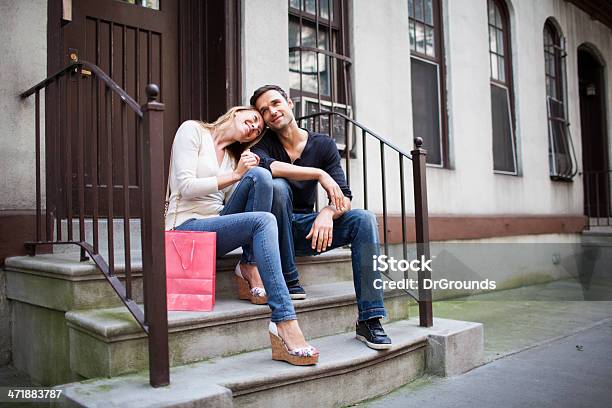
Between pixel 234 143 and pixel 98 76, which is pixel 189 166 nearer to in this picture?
pixel 234 143

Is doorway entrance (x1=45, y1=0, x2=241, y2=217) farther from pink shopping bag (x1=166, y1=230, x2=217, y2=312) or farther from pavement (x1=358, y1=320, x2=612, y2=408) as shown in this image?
pavement (x1=358, y1=320, x2=612, y2=408)

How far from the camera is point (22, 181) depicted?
9.96ft

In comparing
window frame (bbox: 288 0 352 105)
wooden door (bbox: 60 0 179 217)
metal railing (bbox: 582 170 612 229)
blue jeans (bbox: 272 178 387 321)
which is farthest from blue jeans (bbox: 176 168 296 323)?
metal railing (bbox: 582 170 612 229)

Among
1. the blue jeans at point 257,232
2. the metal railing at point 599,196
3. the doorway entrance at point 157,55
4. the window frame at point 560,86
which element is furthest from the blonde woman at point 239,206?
the metal railing at point 599,196

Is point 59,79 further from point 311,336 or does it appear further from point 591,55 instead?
point 591,55

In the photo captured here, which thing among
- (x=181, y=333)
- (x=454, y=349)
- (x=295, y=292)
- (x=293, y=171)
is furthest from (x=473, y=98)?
(x=181, y=333)

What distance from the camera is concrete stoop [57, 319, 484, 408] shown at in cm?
190

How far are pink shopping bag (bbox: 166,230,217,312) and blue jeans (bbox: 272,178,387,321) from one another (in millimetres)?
428

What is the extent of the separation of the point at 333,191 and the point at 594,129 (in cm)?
876

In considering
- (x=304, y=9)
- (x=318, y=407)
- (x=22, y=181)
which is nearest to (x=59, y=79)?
(x=22, y=181)

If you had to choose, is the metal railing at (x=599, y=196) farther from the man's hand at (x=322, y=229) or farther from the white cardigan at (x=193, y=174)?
the white cardigan at (x=193, y=174)

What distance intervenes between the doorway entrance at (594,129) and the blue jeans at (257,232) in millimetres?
8419

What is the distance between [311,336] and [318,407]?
0.52 metres

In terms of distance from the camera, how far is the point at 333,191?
2799 millimetres
